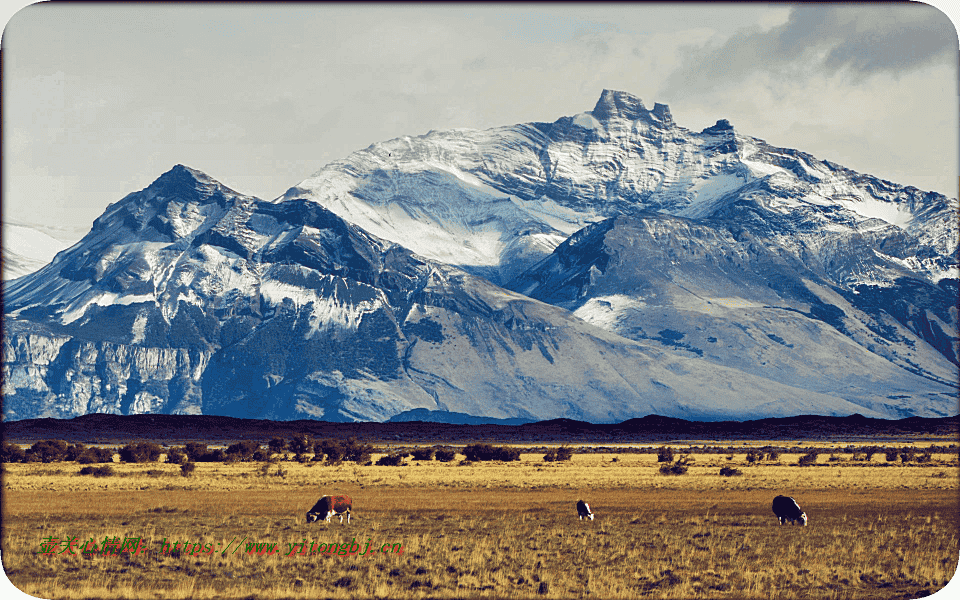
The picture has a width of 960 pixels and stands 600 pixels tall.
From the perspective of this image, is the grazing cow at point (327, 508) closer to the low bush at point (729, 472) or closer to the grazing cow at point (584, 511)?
the grazing cow at point (584, 511)

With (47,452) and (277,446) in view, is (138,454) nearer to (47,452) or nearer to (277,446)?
(47,452)

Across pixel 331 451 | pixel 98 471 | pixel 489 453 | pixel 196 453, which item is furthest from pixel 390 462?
pixel 98 471

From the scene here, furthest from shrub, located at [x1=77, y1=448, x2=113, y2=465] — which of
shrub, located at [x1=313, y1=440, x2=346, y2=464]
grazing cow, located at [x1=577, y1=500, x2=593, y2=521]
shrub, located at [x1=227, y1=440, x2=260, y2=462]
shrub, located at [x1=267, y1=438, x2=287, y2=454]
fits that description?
grazing cow, located at [x1=577, y1=500, x2=593, y2=521]

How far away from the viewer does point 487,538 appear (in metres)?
53.9

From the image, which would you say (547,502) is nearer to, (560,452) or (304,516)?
(304,516)

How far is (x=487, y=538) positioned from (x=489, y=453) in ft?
274

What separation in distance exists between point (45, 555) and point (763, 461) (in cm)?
9980

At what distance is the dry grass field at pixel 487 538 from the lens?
43469 mm

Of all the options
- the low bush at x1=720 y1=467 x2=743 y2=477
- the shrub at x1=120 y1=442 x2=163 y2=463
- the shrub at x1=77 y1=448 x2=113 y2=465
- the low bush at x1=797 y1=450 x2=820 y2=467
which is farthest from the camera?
the low bush at x1=797 y1=450 x2=820 y2=467

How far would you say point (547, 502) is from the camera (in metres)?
74.8

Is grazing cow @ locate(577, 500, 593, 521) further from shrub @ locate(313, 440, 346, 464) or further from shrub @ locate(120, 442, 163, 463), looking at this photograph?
shrub @ locate(120, 442, 163, 463)

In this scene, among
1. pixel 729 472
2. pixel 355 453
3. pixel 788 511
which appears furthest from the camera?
pixel 355 453

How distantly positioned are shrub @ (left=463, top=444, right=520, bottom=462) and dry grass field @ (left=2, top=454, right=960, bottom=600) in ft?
136

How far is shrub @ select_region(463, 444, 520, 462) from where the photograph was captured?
135250 mm
